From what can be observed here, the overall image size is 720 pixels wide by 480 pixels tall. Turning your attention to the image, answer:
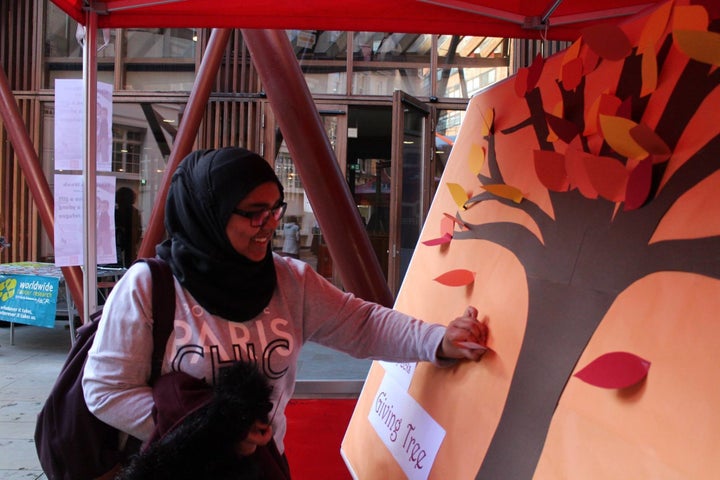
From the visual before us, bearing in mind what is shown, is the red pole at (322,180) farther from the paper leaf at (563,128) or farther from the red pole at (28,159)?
the red pole at (28,159)

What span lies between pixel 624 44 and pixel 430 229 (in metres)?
1.00

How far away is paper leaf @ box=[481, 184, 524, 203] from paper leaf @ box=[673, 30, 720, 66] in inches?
21.7

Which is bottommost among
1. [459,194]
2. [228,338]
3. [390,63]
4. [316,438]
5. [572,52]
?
[316,438]

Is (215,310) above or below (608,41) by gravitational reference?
below

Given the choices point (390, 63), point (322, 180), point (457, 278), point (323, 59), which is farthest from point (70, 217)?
point (390, 63)

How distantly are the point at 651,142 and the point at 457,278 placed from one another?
0.75m

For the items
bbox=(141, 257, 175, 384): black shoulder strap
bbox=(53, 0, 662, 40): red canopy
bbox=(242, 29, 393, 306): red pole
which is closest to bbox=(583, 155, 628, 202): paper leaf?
bbox=(141, 257, 175, 384): black shoulder strap

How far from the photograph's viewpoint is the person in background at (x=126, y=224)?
346 inches

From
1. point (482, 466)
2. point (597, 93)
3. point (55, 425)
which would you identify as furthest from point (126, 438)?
point (597, 93)

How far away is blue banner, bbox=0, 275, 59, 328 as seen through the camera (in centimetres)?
654

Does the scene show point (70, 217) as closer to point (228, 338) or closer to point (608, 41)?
point (228, 338)

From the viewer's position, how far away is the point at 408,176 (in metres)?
8.05

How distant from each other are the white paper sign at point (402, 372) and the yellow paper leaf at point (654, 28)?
3.57 feet

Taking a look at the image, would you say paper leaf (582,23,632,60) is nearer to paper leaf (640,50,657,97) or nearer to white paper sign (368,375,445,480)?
paper leaf (640,50,657,97)
